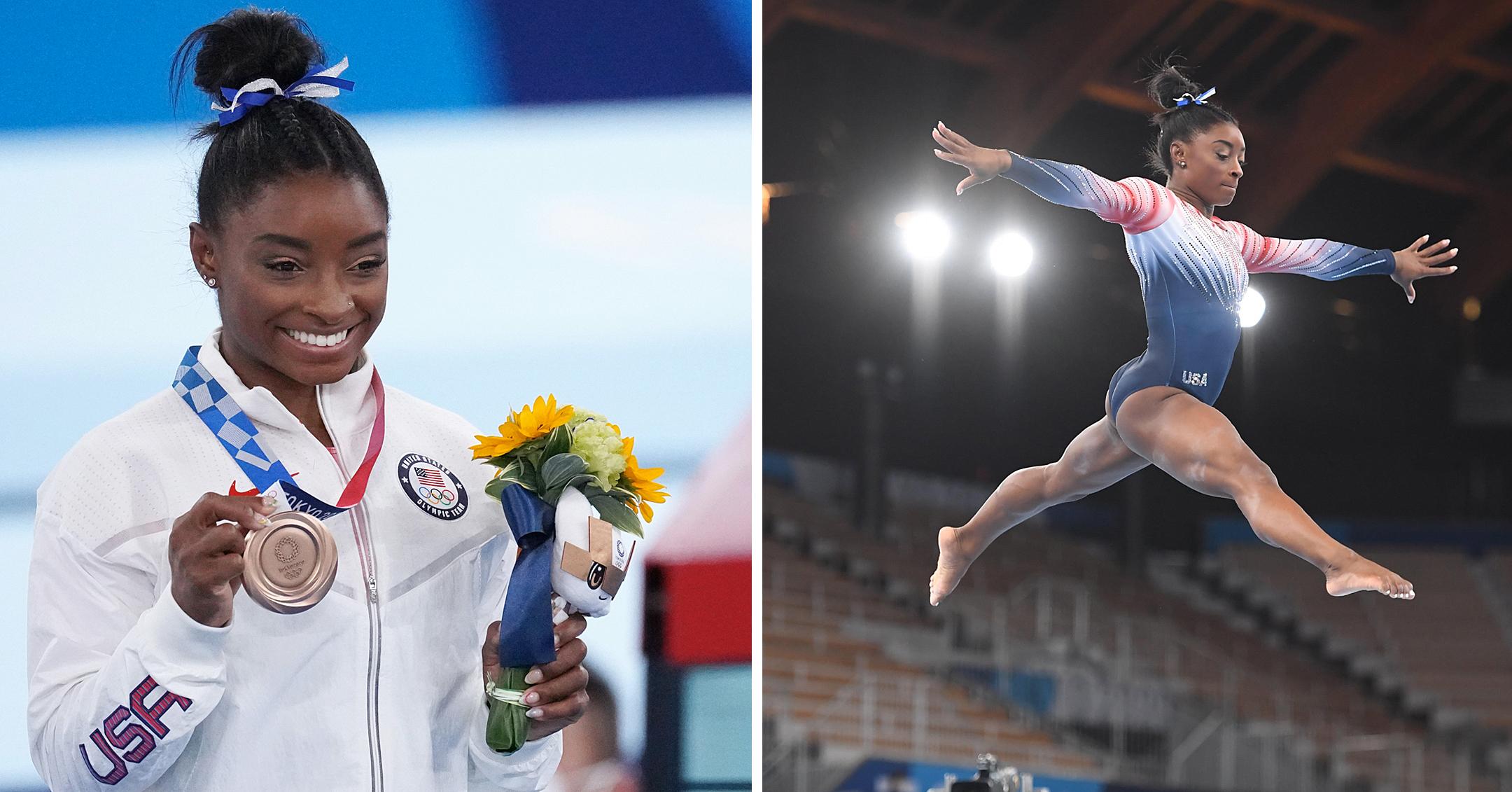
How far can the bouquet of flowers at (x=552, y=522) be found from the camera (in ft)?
8.91

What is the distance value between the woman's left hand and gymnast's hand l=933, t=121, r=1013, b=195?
1273mm

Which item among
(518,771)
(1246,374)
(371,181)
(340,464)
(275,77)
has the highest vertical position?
(275,77)

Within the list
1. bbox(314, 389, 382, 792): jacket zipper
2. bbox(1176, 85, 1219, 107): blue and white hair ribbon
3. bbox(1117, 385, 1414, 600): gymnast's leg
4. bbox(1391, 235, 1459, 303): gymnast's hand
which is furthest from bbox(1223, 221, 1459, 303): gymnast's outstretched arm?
bbox(314, 389, 382, 792): jacket zipper

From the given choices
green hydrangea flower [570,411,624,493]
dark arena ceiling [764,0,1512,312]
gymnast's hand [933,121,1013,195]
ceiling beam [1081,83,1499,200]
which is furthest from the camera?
dark arena ceiling [764,0,1512,312]

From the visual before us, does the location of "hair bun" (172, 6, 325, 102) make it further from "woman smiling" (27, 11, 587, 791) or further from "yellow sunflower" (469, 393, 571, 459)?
"yellow sunflower" (469, 393, 571, 459)

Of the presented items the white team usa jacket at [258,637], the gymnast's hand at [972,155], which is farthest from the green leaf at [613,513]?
the gymnast's hand at [972,155]

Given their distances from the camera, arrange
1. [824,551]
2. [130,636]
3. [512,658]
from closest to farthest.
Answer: [130,636]
[512,658]
[824,551]

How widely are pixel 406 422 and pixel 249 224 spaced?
48cm

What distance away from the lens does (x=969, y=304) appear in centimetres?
504

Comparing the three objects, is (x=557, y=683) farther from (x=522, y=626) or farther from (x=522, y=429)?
(x=522, y=429)

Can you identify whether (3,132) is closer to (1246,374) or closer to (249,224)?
(249,224)

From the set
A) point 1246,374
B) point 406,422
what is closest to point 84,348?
point 406,422

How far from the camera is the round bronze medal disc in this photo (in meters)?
2.39

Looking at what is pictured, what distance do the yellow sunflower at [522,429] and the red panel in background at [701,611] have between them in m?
1.33
